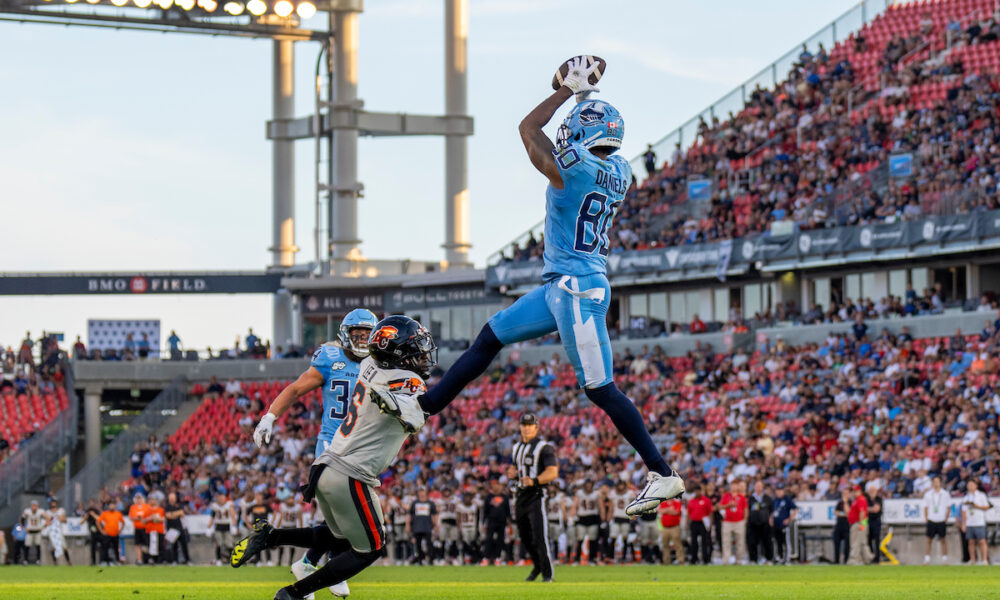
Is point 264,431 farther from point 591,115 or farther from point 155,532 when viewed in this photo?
point 155,532

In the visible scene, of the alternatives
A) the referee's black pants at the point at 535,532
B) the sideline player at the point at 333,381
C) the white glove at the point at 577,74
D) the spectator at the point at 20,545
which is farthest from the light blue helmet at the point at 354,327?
the spectator at the point at 20,545

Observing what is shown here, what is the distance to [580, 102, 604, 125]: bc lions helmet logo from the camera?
36.3 feet

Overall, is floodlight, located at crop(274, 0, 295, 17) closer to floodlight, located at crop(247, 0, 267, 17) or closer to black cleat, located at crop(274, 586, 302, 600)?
floodlight, located at crop(247, 0, 267, 17)

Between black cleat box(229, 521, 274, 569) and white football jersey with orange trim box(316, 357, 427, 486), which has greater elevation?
white football jersey with orange trim box(316, 357, 427, 486)

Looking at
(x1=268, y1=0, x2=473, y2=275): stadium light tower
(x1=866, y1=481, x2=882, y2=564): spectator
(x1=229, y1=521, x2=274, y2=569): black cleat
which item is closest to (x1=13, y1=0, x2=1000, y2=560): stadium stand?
(x1=866, y1=481, x2=882, y2=564): spectator

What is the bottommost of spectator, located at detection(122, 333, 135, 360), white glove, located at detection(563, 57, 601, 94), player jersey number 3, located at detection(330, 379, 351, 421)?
player jersey number 3, located at detection(330, 379, 351, 421)

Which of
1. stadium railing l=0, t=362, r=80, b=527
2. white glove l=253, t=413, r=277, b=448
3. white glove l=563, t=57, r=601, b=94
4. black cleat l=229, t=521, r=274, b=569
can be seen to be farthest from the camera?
stadium railing l=0, t=362, r=80, b=527

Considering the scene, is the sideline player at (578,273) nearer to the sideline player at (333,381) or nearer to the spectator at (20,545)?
the sideline player at (333,381)

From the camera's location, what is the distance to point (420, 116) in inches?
2264

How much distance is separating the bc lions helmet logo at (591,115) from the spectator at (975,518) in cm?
1681

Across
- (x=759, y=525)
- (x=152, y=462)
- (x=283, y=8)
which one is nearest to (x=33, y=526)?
(x=152, y=462)

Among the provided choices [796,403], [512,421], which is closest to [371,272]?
[512,421]

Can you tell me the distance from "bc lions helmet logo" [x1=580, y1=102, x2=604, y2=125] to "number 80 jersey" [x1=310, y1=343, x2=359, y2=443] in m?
3.53

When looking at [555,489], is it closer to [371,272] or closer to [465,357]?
[465,357]
